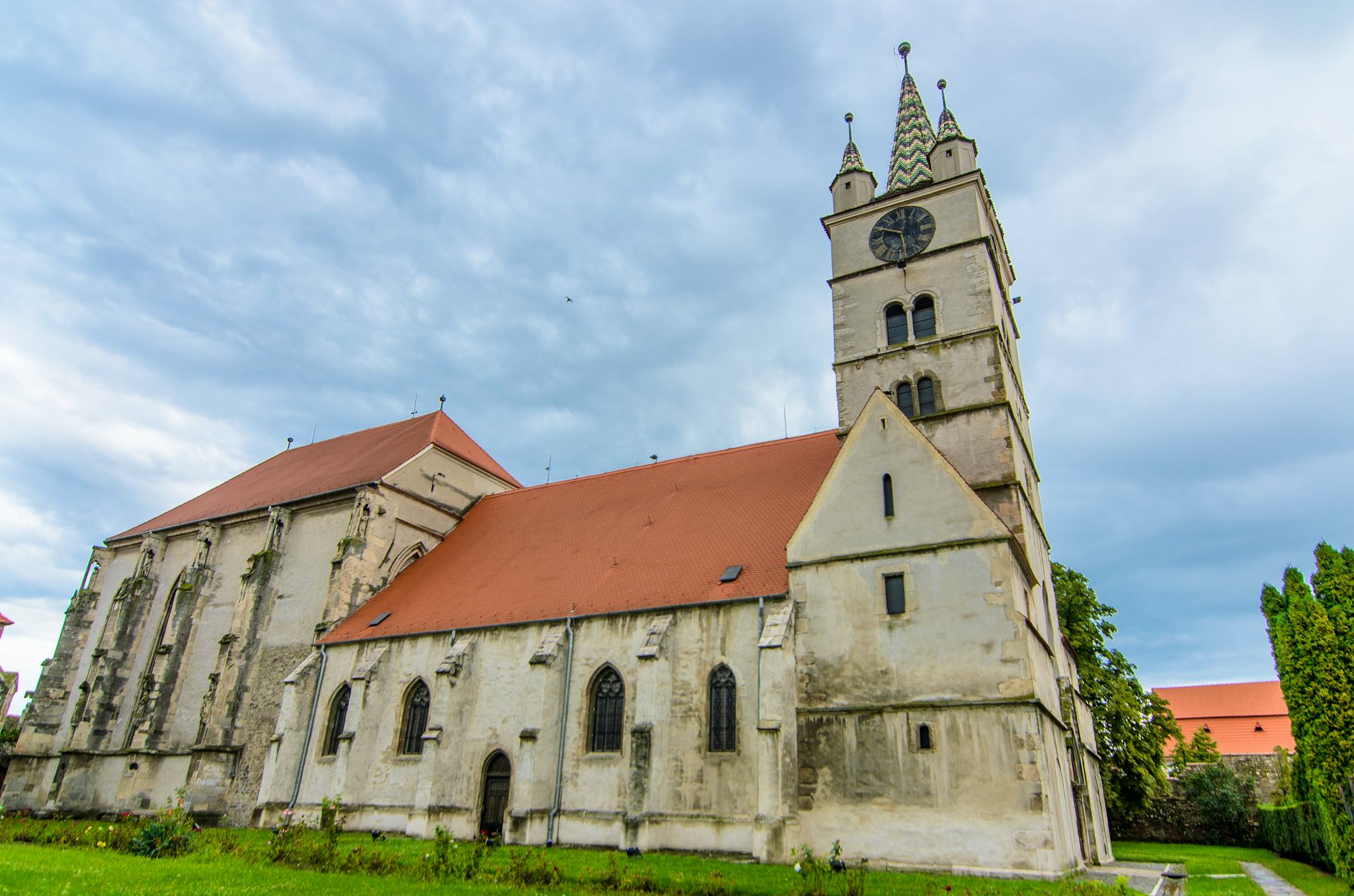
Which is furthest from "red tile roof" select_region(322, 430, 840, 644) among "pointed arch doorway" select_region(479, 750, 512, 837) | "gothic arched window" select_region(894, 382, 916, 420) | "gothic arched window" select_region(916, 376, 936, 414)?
"pointed arch doorway" select_region(479, 750, 512, 837)

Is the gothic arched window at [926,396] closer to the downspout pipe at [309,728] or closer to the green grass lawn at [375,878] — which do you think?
the green grass lawn at [375,878]

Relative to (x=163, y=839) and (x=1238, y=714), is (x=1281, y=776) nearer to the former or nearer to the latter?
(x=1238, y=714)

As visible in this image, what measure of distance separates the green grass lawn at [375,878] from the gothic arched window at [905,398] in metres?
11.0

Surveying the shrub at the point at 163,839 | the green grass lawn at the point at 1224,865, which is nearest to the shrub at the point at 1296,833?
the green grass lawn at the point at 1224,865

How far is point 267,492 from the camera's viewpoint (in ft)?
95.9

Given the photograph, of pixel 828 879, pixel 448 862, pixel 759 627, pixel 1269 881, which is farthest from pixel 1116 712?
pixel 448 862

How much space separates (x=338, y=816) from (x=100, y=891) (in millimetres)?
12203

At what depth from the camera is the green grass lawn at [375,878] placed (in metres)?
9.62

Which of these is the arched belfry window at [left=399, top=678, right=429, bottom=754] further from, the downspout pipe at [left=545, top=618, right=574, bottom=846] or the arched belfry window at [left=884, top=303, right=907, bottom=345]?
the arched belfry window at [left=884, top=303, right=907, bottom=345]

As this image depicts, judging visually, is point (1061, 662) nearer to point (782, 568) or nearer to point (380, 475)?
point (782, 568)

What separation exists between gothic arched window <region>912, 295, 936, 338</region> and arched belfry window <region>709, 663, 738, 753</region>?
1048 cm

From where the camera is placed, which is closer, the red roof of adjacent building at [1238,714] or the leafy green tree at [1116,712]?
the leafy green tree at [1116,712]

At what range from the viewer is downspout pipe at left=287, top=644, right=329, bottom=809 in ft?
69.6

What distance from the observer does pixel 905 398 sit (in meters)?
20.8
